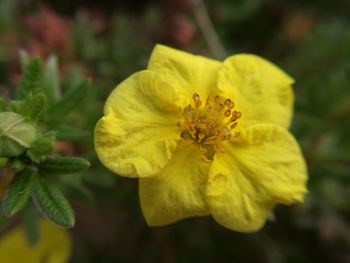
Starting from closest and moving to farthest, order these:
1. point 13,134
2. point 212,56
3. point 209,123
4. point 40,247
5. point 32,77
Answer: point 13,134
point 209,123
point 32,77
point 40,247
point 212,56

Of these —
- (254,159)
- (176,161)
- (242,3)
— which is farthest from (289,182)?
(242,3)

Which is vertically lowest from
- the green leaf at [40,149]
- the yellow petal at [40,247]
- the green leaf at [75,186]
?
the yellow petal at [40,247]

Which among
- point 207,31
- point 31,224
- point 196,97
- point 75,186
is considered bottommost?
point 31,224

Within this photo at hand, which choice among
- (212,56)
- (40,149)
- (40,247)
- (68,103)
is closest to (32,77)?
(68,103)

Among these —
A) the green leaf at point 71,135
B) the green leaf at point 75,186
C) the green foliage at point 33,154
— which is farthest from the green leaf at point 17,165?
the green leaf at point 75,186

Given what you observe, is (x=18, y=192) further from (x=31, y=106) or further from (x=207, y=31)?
(x=207, y=31)

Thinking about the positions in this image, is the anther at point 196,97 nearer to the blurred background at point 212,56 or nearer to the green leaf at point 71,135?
the green leaf at point 71,135

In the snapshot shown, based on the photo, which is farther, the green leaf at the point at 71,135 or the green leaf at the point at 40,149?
the green leaf at the point at 71,135
